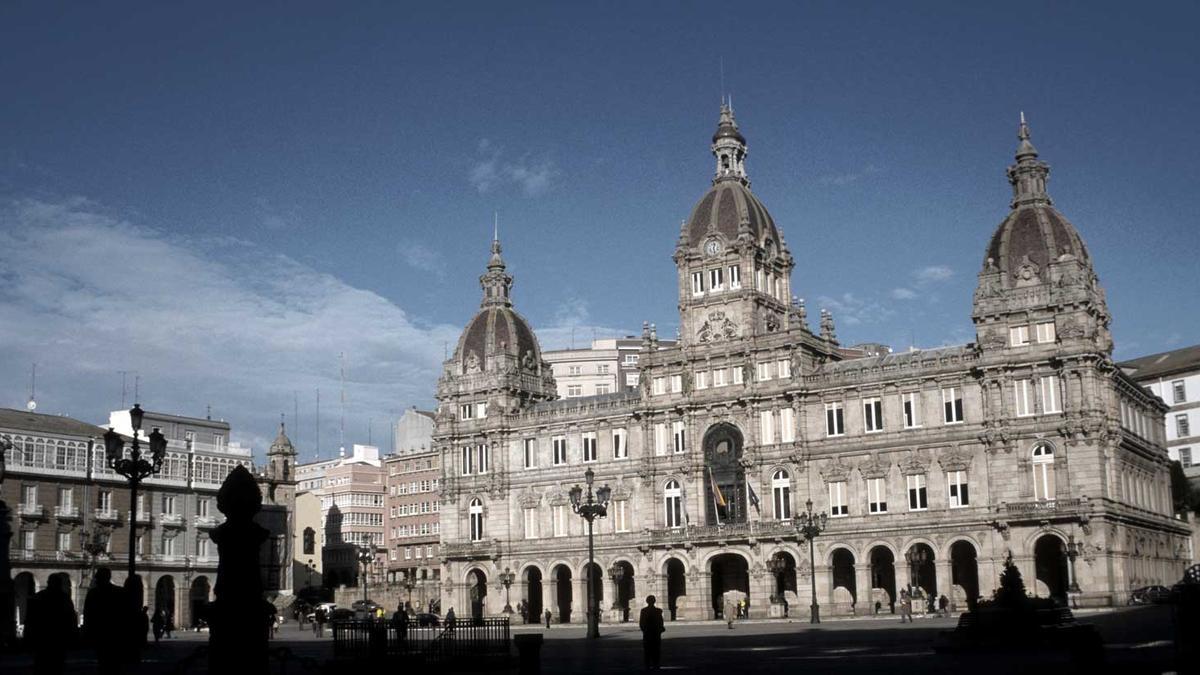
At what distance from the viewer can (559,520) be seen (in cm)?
9925

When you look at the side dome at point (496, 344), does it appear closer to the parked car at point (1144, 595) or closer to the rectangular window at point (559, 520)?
the rectangular window at point (559, 520)

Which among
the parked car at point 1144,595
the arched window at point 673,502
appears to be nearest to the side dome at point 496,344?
the arched window at point 673,502

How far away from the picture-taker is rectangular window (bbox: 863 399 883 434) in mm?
86544

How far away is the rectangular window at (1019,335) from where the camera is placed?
3187 inches

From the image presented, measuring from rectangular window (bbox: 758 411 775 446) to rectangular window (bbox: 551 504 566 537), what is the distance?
16.9 metres

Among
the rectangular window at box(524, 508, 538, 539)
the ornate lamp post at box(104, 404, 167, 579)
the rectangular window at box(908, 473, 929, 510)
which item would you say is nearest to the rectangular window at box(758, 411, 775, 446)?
the rectangular window at box(908, 473, 929, 510)

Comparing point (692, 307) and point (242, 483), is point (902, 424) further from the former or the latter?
point (242, 483)

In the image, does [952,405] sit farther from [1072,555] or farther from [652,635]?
[652,635]

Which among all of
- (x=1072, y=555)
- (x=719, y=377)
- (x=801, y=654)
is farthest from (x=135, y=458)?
(x=719, y=377)

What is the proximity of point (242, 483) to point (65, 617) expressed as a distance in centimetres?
464

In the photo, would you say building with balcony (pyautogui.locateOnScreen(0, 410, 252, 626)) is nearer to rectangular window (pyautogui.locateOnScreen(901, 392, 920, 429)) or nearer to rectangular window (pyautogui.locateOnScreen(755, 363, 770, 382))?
rectangular window (pyautogui.locateOnScreen(755, 363, 770, 382))

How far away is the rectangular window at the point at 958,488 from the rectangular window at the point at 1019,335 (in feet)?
27.4

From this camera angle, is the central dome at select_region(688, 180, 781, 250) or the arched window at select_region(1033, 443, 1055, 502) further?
the central dome at select_region(688, 180, 781, 250)

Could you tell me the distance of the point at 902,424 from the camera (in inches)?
3364
